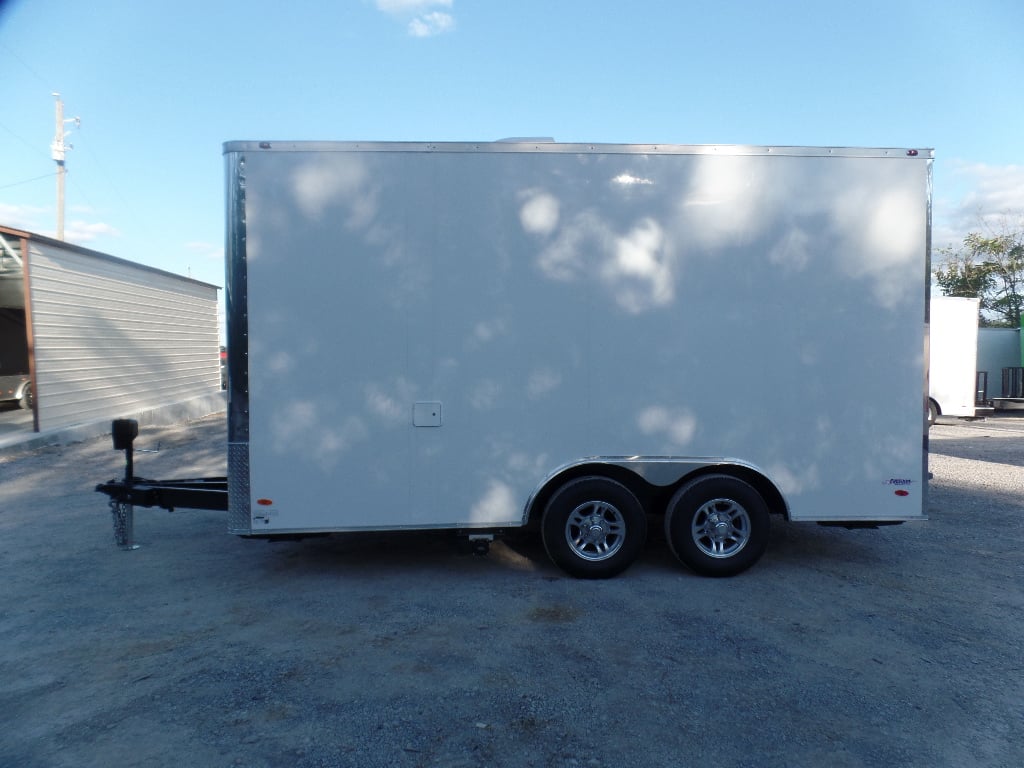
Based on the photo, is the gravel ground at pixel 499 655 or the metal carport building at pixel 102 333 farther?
the metal carport building at pixel 102 333

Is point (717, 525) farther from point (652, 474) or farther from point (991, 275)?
point (991, 275)

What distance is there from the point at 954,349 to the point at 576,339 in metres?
14.3

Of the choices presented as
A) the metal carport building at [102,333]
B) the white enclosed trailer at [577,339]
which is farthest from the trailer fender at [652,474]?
the metal carport building at [102,333]

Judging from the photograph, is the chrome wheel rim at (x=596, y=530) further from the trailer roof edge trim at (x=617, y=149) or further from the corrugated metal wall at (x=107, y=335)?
the corrugated metal wall at (x=107, y=335)

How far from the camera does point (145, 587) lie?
5148 millimetres

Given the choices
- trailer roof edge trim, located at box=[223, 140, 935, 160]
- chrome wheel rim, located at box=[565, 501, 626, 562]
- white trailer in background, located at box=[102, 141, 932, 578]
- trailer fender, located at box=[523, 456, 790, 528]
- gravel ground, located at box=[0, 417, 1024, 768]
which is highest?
trailer roof edge trim, located at box=[223, 140, 935, 160]

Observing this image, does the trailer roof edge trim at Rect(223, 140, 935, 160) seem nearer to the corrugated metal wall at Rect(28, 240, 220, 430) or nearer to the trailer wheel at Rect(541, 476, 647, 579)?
the trailer wheel at Rect(541, 476, 647, 579)

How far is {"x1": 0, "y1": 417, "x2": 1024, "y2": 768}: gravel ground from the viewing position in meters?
3.09

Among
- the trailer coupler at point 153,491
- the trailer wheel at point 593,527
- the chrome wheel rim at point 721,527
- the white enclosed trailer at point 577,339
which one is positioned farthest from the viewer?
the trailer coupler at point 153,491

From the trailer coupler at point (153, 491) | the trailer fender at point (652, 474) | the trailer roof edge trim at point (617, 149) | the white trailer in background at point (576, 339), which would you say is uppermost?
the trailer roof edge trim at point (617, 149)

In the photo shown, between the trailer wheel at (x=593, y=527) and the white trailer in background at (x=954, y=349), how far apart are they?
43.7 feet

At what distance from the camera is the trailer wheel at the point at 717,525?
5.12m

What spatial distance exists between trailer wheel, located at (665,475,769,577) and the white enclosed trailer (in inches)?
0.7

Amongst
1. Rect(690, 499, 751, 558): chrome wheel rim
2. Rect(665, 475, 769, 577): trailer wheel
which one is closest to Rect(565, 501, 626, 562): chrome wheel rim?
Rect(665, 475, 769, 577): trailer wheel
